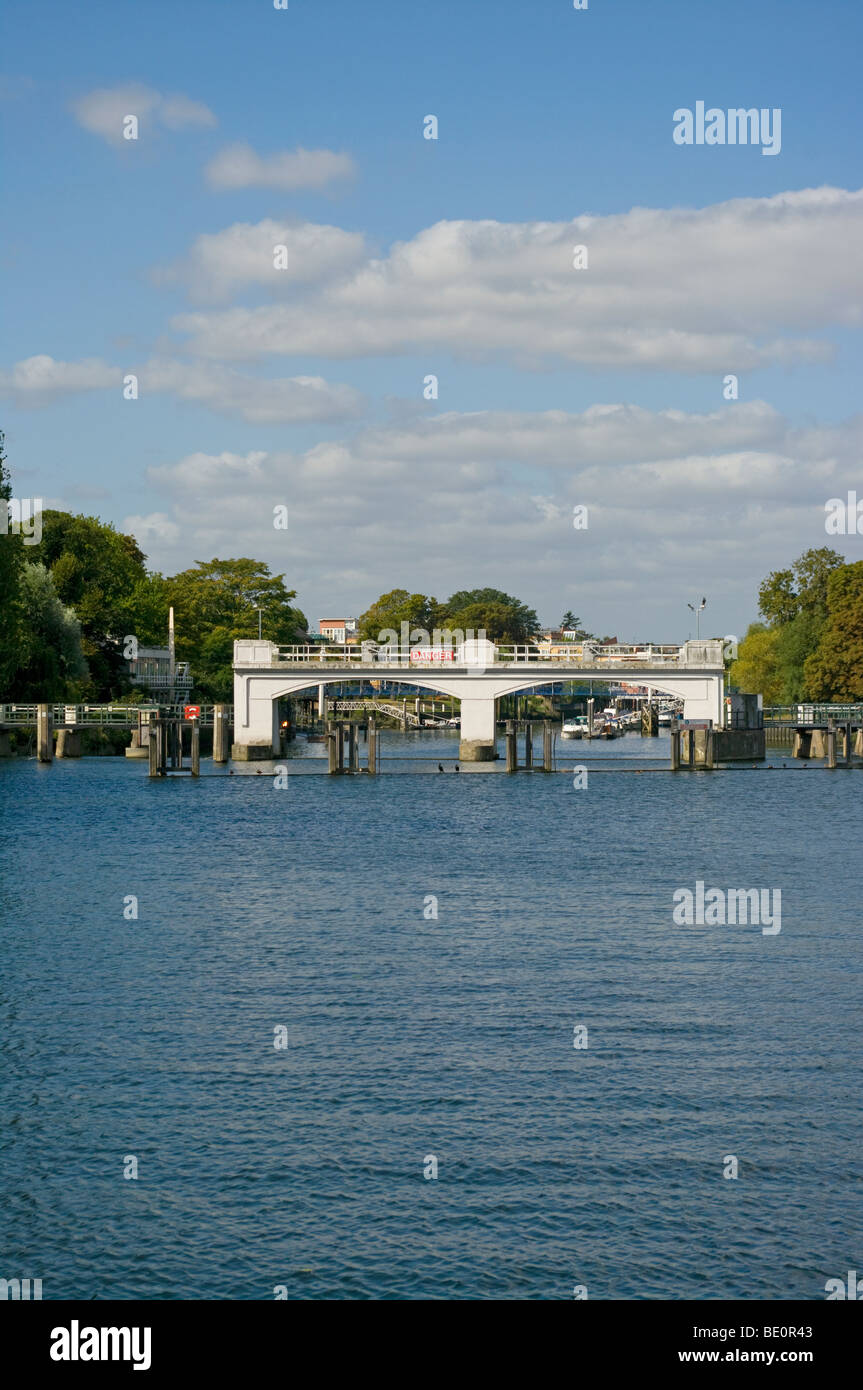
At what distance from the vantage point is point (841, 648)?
127312 mm

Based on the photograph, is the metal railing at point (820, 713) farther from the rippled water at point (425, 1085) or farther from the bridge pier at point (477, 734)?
the rippled water at point (425, 1085)

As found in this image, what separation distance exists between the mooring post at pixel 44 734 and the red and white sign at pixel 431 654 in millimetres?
26617

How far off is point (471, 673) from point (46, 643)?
37000 mm

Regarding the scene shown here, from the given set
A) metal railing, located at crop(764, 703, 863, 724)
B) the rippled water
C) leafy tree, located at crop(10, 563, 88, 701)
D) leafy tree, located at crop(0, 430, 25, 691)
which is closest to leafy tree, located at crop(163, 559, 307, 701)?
leafy tree, located at crop(10, 563, 88, 701)

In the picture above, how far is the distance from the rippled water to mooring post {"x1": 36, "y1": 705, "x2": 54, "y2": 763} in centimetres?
5879

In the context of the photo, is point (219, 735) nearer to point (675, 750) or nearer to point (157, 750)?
point (157, 750)

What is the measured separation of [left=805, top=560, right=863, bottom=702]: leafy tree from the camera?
126m

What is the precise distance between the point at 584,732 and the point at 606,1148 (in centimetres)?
15972

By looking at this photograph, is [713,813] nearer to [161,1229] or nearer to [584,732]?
[161,1229]

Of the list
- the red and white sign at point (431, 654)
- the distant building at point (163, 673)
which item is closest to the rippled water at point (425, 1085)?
the red and white sign at point (431, 654)

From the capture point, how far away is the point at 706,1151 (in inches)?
770

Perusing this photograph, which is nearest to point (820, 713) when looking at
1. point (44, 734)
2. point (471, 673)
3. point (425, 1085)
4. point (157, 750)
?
point (471, 673)

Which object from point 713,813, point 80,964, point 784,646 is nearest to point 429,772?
point 713,813

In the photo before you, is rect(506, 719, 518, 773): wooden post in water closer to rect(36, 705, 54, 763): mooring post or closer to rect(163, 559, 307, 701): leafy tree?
rect(36, 705, 54, 763): mooring post
